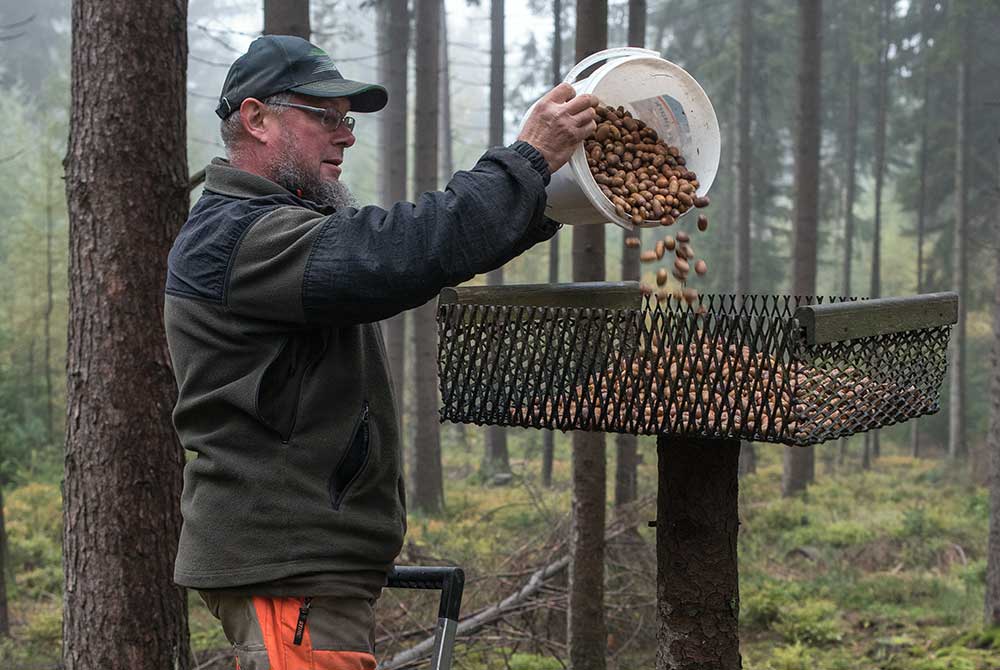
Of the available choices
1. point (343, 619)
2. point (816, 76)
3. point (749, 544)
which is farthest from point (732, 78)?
point (343, 619)

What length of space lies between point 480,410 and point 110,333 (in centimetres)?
215

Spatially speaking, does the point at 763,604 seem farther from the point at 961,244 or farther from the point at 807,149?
the point at 961,244

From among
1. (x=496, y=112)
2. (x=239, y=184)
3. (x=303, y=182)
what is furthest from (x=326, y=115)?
(x=496, y=112)

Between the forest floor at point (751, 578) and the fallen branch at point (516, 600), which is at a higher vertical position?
the fallen branch at point (516, 600)

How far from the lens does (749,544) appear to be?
475 inches

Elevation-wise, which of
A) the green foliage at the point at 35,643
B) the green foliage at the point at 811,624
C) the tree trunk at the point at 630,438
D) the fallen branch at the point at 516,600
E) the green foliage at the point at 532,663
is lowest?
the green foliage at the point at 35,643

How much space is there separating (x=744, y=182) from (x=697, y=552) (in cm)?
1660

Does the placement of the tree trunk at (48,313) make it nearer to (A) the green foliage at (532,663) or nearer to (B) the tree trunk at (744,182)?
(B) the tree trunk at (744,182)

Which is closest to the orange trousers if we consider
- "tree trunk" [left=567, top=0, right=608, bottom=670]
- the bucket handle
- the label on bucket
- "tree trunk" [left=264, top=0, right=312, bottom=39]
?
the bucket handle

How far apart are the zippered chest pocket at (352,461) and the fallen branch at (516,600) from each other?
3624 millimetres

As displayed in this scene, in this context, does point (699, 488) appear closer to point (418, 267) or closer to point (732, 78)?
point (418, 267)

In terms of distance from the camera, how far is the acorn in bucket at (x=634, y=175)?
9.44 feet

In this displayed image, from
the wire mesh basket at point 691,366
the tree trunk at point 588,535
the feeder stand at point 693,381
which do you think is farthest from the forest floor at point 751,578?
the wire mesh basket at point 691,366

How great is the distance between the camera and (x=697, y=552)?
2953mm
